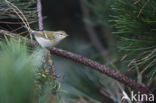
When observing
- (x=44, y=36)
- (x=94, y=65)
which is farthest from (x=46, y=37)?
(x=94, y=65)

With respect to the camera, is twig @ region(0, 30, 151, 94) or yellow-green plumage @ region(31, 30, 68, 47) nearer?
twig @ region(0, 30, 151, 94)

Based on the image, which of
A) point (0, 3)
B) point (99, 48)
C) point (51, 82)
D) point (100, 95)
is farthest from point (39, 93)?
point (99, 48)

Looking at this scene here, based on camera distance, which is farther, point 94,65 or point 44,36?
point 44,36

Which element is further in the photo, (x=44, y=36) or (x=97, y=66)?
(x=44, y=36)

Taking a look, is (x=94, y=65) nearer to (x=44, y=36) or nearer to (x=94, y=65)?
(x=94, y=65)

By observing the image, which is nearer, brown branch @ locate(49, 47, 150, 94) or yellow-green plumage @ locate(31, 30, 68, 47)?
brown branch @ locate(49, 47, 150, 94)

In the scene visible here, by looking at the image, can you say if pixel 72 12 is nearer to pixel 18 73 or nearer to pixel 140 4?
pixel 140 4

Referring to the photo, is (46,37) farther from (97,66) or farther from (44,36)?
(97,66)

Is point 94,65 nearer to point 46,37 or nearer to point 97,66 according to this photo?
point 97,66

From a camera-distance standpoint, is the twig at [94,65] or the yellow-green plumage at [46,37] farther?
the yellow-green plumage at [46,37]

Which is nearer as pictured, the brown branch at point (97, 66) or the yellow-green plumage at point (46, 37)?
the brown branch at point (97, 66)

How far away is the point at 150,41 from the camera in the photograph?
0.91 meters

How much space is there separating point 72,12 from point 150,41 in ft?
4.86

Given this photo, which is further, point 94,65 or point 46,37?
point 46,37
